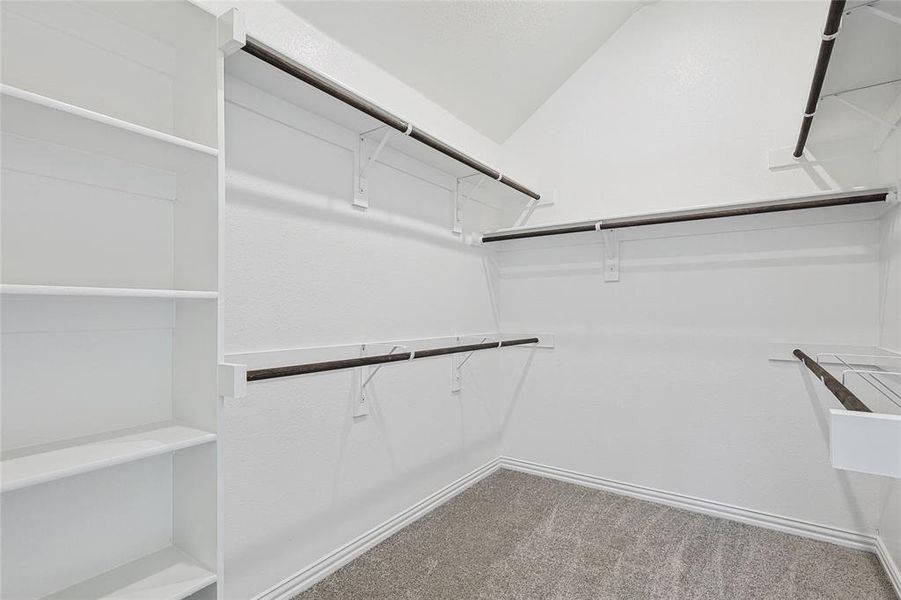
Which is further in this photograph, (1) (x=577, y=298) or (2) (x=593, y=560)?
(1) (x=577, y=298)

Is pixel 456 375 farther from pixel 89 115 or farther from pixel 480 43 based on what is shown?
pixel 89 115

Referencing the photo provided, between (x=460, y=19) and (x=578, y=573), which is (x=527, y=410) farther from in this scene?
(x=460, y=19)

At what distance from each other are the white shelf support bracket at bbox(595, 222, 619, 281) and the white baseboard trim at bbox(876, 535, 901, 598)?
5.05 ft

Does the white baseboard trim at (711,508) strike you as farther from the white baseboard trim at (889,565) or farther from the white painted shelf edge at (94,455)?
the white painted shelf edge at (94,455)

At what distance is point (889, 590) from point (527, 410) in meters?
1.67

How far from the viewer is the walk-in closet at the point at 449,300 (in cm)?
107

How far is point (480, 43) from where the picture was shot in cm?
216

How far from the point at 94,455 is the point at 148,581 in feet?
1.13

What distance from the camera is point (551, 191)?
2.80 metres

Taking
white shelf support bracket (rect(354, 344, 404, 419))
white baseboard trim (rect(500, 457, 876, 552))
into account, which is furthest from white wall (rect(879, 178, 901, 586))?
white shelf support bracket (rect(354, 344, 404, 419))

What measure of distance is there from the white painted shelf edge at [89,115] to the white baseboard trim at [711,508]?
7.96 feet

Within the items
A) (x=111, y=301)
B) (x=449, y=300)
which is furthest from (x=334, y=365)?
(x=449, y=300)

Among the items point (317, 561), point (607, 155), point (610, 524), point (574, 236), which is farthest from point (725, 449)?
point (317, 561)

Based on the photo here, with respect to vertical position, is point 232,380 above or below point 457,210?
below
